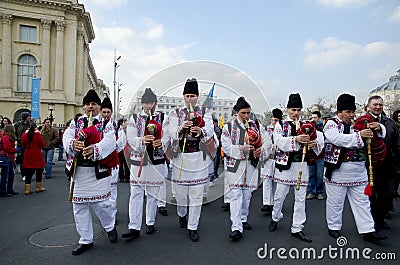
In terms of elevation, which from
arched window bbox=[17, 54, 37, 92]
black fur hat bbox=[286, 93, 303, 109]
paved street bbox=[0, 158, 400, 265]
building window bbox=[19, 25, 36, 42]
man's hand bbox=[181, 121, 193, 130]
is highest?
building window bbox=[19, 25, 36, 42]

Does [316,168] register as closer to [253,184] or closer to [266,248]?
[253,184]

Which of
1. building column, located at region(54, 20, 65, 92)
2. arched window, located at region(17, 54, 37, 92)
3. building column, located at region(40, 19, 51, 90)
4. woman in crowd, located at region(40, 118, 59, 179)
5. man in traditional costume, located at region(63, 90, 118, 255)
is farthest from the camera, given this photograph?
building column, located at region(54, 20, 65, 92)

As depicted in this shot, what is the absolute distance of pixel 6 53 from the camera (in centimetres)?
3114

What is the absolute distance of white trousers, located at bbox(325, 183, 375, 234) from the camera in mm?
4168

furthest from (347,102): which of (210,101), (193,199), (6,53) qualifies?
(6,53)

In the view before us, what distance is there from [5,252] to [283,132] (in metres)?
4.18

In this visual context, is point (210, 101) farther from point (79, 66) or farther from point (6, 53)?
point (79, 66)

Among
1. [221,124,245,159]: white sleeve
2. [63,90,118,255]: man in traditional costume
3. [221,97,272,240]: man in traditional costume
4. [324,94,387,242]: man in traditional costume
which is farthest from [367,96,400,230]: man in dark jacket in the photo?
[63,90,118,255]: man in traditional costume

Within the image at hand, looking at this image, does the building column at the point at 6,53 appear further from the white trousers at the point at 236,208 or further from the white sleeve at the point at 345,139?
the white sleeve at the point at 345,139

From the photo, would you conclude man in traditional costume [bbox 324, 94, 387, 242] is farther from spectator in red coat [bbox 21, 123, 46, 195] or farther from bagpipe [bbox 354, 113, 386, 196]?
spectator in red coat [bbox 21, 123, 46, 195]

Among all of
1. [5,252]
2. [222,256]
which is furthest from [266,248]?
[5,252]

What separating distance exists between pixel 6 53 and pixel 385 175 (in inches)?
1445

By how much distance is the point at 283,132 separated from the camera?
4434 mm

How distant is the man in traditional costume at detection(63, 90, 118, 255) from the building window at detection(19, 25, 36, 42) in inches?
1361
